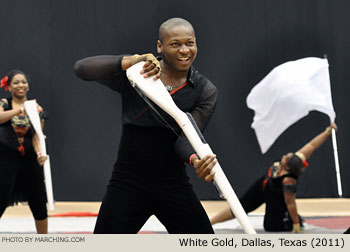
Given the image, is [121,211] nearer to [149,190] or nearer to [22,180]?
[149,190]

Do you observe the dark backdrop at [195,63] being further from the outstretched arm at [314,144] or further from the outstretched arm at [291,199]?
the outstretched arm at [291,199]

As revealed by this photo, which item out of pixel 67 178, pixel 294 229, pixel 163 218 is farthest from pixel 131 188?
pixel 67 178

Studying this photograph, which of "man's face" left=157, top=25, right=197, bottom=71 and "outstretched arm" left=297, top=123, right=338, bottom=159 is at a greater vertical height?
"man's face" left=157, top=25, right=197, bottom=71

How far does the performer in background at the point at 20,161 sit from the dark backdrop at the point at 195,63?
193 inches

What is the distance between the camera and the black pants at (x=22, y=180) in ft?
18.0

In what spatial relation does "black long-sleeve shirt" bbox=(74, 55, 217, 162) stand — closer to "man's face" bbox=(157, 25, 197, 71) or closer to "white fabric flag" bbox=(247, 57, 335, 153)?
"man's face" bbox=(157, 25, 197, 71)

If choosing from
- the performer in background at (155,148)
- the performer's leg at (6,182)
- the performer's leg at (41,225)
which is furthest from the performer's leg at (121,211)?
the performer's leg at (41,225)

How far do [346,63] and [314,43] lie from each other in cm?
63

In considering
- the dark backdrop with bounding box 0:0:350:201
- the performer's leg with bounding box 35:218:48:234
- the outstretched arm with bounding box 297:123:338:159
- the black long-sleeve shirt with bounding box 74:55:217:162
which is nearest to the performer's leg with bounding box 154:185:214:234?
the black long-sleeve shirt with bounding box 74:55:217:162

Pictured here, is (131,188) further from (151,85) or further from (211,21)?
(211,21)

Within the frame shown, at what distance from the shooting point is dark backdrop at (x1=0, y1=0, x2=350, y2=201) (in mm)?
10688

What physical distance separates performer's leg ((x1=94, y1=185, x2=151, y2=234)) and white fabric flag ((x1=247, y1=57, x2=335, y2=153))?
166 inches

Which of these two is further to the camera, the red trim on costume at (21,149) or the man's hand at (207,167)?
the red trim on costume at (21,149)

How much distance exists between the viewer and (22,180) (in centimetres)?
564
